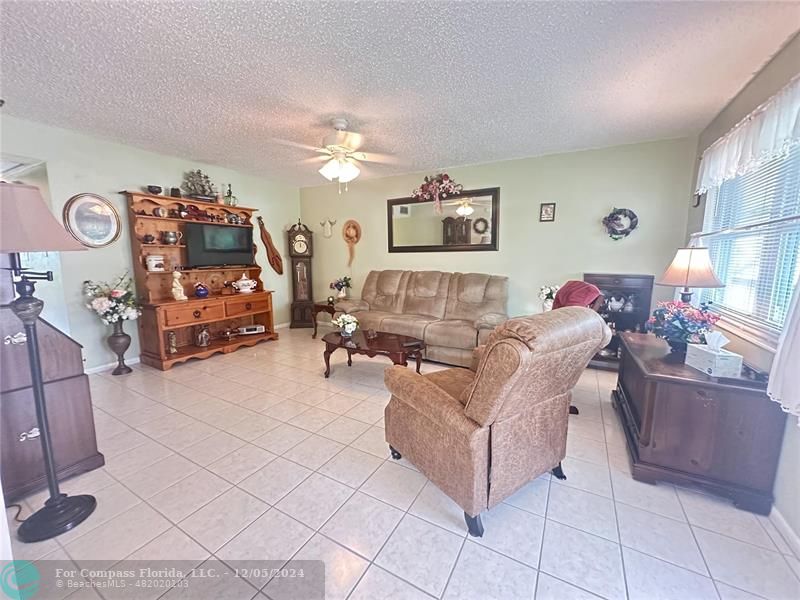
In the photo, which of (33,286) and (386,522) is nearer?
(33,286)

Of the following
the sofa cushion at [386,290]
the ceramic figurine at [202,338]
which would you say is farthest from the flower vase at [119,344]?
the sofa cushion at [386,290]

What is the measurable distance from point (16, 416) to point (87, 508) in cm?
64

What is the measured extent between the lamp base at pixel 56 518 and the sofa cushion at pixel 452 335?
9.87 feet

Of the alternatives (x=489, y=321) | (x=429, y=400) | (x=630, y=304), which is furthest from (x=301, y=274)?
(x=630, y=304)

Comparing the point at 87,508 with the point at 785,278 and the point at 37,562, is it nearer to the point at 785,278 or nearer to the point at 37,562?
the point at 37,562

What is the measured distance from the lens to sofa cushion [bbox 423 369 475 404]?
6.12ft

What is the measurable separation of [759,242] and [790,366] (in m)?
1.31

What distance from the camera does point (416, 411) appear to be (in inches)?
69.7

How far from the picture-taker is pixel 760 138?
191 centimetres

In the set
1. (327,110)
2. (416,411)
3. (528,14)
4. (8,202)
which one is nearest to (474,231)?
(327,110)

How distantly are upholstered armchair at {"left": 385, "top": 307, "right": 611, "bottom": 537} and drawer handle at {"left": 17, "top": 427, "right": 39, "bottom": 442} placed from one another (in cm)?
200

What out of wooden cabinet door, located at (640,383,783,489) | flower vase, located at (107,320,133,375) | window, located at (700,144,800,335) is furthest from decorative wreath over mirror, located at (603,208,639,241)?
flower vase, located at (107,320,133,375)

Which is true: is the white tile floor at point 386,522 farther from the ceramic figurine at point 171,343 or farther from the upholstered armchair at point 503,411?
the ceramic figurine at point 171,343

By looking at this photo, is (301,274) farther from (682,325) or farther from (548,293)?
(682,325)
